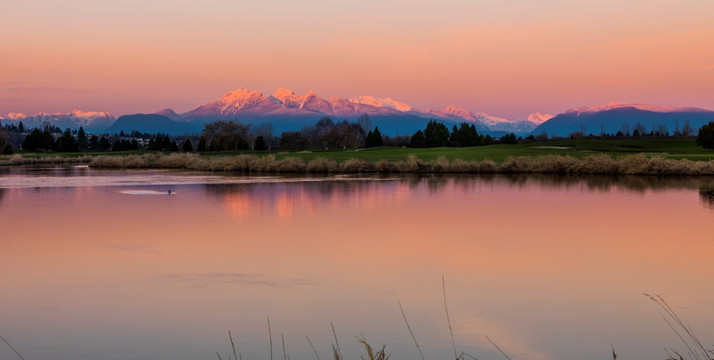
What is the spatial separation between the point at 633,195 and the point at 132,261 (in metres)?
17.5

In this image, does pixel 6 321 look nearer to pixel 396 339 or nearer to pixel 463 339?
pixel 396 339

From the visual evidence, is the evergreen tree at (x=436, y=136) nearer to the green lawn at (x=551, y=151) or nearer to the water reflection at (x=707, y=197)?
the green lawn at (x=551, y=151)

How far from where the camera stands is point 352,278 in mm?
9812

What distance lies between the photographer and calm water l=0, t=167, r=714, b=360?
703 centimetres

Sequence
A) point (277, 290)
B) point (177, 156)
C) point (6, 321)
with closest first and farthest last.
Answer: point (6, 321) < point (277, 290) < point (177, 156)

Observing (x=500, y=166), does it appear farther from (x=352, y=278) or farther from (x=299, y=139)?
(x=299, y=139)

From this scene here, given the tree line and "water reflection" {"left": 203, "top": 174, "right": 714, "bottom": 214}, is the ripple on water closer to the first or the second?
"water reflection" {"left": 203, "top": 174, "right": 714, "bottom": 214}

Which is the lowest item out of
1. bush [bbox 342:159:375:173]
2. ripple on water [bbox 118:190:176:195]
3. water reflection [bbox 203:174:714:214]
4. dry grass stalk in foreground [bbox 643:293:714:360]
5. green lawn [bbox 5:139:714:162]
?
dry grass stalk in foreground [bbox 643:293:714:360]

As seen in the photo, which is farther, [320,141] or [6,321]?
[320,141]

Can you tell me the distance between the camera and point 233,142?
315ft

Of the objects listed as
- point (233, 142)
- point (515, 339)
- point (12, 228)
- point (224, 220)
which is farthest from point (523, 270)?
point (233, 142)

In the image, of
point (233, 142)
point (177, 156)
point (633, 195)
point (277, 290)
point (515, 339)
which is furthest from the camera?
point (233, 142)

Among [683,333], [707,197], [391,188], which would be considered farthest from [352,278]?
[391,188]

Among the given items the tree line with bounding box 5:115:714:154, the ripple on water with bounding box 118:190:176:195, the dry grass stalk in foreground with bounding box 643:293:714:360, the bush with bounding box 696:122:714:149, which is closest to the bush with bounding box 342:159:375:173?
the ripple on water with bounding box 118:190:176:195
